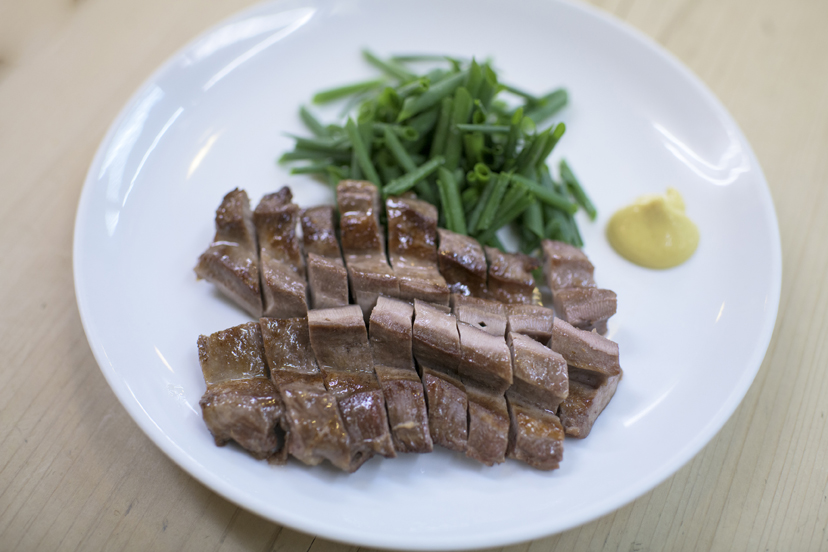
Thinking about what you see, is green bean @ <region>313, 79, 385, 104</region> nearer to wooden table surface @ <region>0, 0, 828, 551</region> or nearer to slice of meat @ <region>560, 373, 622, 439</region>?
wooden table surface @ <region>0, 0, 828, 551</region>

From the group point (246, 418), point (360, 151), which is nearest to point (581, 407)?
point (246, 418)

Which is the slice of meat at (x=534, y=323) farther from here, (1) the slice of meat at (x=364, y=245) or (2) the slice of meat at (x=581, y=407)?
(1) the slice of meat at (x=364, y=245)

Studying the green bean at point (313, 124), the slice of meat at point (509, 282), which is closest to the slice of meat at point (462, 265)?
the slice of meat at point (509, 282)

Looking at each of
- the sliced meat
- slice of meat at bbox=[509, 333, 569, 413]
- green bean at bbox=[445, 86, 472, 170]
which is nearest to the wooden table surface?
the sliced meat

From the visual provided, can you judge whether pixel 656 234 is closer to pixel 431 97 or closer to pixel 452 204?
pixel 452 204

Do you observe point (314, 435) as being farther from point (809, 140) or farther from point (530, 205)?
point (809, 140)

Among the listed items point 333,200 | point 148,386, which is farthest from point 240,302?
point 333,200
